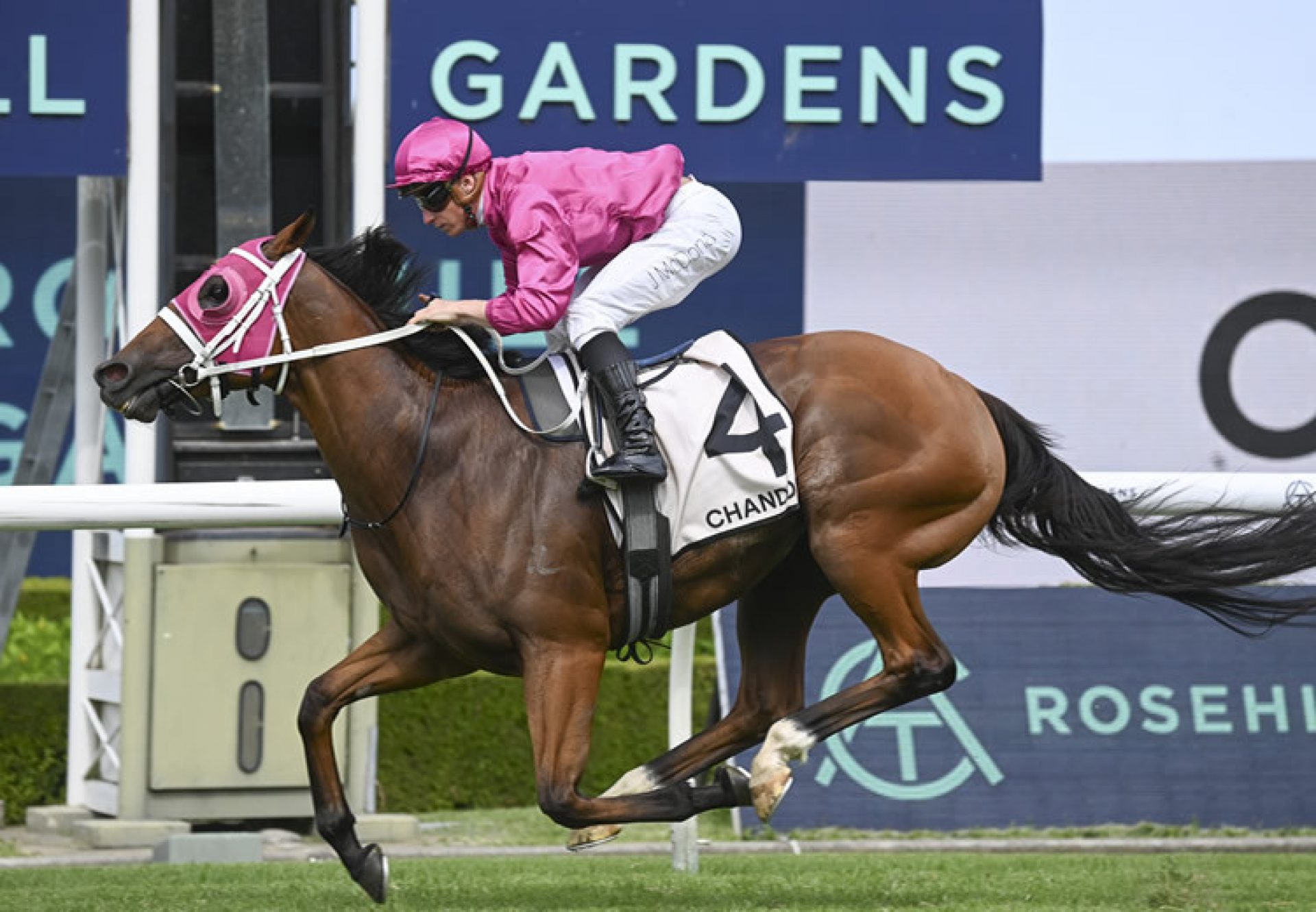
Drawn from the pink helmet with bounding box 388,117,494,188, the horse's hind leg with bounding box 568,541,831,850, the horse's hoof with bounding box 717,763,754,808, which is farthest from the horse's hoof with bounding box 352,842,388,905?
the pink helmet with bounding box 388,117,494,188

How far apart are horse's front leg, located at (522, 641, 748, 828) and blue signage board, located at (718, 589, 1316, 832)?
6.67 feet

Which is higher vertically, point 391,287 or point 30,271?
point 30,271

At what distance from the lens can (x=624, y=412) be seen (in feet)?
14.5

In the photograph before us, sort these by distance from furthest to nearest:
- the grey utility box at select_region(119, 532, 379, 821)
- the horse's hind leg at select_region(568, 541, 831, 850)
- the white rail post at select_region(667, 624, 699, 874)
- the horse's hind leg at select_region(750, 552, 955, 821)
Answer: the grey utility box at select_region(119, 532, 379, 821) → the white rail post at select_region(667, 624, 699, 874) → the horse's hind leg at select_region(568, 541, 831, 850) → the horse's hind leg at select_region(750, 552, 955, 821)

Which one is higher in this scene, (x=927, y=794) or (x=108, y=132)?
(x=108, y=132)

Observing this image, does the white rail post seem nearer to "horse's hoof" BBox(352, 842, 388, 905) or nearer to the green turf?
the green turf

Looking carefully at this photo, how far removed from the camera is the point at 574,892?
191 inches

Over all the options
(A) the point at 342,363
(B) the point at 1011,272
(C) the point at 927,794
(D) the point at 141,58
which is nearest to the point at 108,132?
(D) the point at 141,58

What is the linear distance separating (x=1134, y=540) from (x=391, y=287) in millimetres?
1699

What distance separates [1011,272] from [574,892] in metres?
6.83

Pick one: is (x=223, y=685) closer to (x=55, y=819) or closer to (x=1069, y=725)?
(x=55, y=819)

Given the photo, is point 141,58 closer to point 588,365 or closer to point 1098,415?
point 588,365

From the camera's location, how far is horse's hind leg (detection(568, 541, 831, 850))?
15.6 feet

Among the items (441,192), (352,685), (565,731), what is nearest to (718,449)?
(565,731)
